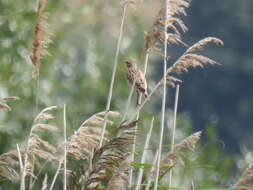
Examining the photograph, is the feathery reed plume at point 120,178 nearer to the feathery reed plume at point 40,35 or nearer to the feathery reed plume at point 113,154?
the feathery reed plume at point 113,154

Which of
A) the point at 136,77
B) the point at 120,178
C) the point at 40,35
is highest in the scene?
the point at 40,35

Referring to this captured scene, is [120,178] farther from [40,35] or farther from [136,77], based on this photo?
[40,35]

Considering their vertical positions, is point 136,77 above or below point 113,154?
above

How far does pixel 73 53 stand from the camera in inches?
273

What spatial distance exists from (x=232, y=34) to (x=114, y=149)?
23.1 meters

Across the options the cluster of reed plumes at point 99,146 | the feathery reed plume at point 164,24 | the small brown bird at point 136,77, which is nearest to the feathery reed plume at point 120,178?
the cluster of reed plumes at point 99,146

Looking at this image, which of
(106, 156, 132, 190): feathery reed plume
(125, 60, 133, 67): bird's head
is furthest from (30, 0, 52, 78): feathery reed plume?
(106, 156, 132, 190): feathery reed plume

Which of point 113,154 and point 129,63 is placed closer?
point 113,154

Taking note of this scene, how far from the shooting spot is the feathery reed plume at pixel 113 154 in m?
2.37

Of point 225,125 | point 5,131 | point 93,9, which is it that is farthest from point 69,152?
point 225,125

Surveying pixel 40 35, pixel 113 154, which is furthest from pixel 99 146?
pixel 40 35

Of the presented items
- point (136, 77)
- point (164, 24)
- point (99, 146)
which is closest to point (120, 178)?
point (99, 146)

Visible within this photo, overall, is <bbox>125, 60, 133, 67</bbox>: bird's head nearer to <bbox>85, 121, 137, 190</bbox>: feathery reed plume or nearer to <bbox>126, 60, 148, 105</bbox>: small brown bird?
<bbox>126, 60, 148, 105</bbox>: small brown bird

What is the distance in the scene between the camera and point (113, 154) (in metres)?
2.44
